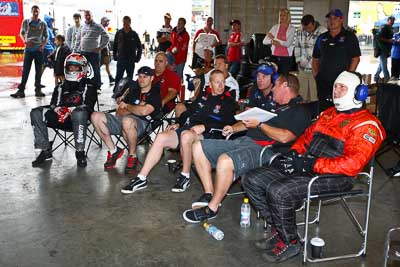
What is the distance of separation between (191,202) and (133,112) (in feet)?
4.09

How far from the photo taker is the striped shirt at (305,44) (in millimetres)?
7098

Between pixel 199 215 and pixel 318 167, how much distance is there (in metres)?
1.09

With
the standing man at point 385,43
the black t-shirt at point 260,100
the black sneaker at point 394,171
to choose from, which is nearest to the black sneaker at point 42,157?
the black t-shirt at point 260,100

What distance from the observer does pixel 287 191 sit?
10.3ft

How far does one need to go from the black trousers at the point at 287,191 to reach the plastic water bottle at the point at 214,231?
410 millimetres

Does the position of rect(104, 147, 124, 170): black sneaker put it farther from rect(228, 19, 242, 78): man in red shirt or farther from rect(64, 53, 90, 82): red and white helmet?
rect(228, 19, 242, 78): man in red shirt

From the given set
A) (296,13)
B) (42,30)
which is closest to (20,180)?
(42,30)

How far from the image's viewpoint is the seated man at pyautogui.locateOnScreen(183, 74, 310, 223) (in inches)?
143

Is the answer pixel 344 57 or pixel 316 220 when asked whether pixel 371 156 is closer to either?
pixel 316 220

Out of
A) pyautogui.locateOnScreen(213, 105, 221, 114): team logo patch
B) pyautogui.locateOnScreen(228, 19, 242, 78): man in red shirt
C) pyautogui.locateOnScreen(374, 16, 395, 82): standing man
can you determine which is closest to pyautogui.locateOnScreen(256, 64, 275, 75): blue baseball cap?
pyautogui.locateOnScreen(213, 105, 221, 114): team logo patch

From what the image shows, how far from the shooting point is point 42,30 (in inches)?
395

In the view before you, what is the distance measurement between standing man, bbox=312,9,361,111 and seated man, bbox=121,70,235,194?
185cm

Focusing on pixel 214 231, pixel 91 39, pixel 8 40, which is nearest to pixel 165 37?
pixel 91 39

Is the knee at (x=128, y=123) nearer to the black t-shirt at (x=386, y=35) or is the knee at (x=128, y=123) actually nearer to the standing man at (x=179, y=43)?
the standing man at (x=179, y=43)
